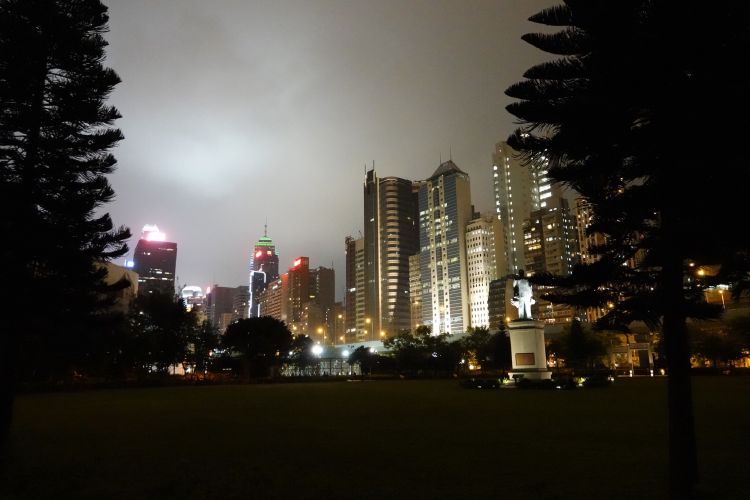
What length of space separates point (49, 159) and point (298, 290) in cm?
18688

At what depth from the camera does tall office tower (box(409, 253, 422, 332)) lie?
143750 mm

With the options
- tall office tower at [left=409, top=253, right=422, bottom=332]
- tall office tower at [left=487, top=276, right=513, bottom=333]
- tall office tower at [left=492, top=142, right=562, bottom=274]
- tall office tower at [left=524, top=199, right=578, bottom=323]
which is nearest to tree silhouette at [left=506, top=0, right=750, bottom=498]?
tall office tower at [left=487, top=276, right=513, bottom=333]

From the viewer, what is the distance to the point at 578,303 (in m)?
6.60

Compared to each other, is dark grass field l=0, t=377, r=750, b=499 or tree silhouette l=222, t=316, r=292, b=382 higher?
tree silhouette l=222, t=316, r=292, b=382

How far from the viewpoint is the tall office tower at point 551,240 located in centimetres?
12750

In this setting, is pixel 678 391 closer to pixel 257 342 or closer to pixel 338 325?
pixel 257 342

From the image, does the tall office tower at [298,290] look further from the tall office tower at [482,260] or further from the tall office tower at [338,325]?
the tall office tower at [482,260]

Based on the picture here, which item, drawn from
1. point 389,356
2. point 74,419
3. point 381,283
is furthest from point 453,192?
point 74,419

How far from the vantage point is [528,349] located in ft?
98.0

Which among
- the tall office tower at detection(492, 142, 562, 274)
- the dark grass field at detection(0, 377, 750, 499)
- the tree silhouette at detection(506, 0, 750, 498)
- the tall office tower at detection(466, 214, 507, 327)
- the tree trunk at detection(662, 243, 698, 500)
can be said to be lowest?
the dark grass field at detection(0, 377, 750, 499)

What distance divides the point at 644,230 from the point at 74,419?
1547 cm

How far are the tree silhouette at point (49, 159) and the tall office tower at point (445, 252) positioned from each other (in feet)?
396

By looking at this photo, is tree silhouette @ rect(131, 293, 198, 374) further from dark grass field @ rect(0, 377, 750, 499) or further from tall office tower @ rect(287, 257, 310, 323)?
tall office tower @ rect(287, 257, 310, 323)

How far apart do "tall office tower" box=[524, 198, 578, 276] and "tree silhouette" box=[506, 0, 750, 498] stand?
12436cm
